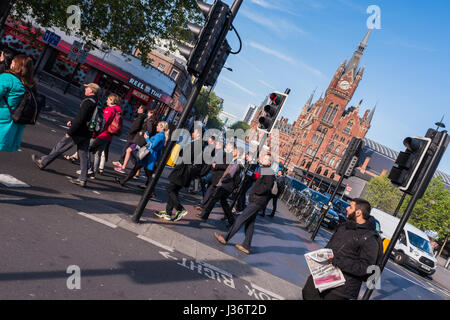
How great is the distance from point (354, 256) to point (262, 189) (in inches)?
126

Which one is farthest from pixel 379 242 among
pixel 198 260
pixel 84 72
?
pixel 84 72

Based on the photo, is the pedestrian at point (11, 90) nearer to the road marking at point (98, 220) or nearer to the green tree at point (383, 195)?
A: the road marking at point (98, 220)

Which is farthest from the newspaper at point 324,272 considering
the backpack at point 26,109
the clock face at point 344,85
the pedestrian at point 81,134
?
the clock face at point 344,85

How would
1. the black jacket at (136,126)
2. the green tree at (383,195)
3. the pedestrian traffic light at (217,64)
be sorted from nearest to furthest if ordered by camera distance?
the pedestrian traffic light at (217,64), the black jacket at (136,126), the green tree at (383,195)

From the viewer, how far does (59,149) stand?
6.55m

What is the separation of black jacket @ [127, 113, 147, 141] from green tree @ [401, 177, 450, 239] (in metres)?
40.3

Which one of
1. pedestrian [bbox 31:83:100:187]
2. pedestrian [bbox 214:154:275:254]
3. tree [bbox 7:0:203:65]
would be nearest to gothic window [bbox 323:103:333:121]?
tree [bbox 7:0:203:65]

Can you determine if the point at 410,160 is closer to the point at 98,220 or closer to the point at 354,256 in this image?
the point at 354,256

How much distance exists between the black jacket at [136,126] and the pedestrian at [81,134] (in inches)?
95.3

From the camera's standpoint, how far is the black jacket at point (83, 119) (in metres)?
6.30

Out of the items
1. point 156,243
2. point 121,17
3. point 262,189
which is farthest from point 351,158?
point 121,17

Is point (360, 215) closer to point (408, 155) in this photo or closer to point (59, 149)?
point (408, 155)

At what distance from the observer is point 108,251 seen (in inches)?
169

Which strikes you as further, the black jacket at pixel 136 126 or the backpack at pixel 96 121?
the black jacket at pixel 136 126
